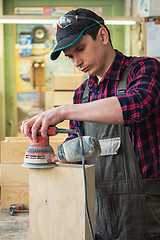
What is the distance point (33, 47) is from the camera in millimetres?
5316

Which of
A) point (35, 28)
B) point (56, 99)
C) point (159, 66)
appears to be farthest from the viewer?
point (35, 28)

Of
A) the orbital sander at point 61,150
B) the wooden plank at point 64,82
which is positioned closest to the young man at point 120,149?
the orbital sander at point 61,150

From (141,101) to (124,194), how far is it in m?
0.47

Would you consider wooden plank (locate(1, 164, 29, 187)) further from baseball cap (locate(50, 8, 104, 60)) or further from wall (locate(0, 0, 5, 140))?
wall (locate(0, 0, 5, 140))

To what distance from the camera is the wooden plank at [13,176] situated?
3135 mm

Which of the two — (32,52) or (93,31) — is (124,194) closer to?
(93,31)

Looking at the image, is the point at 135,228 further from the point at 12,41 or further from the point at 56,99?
the point at 12,41

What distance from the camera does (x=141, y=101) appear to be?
1270mm

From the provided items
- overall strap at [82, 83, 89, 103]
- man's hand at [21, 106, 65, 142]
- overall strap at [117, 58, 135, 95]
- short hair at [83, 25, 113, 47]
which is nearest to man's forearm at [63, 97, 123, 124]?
man's hand at [21, 106, 65, 142]

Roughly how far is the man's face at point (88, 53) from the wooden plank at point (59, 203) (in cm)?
48

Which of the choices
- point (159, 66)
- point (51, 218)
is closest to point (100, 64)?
point (159, 66)

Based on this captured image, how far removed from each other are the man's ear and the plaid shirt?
0.12 m

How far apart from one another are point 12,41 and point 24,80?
24.8 inches

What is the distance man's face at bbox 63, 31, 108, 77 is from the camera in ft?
4.93
